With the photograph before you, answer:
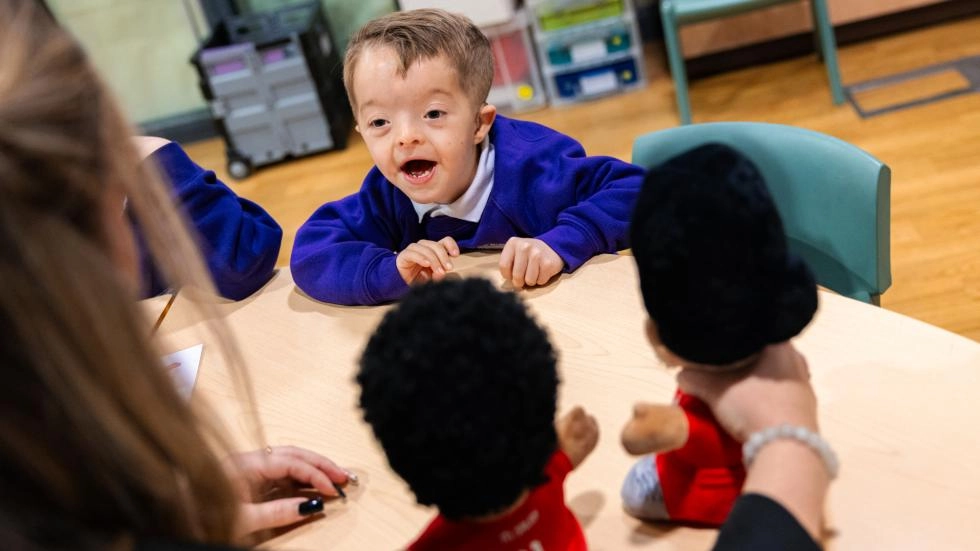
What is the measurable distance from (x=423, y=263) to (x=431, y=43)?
30cm

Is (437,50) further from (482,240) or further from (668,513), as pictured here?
(668,513)

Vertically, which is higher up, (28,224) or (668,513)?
(28,224)

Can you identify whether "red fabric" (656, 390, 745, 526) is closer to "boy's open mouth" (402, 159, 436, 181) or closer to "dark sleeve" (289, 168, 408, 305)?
"dark sleeve" (289, 168, 408, 305)

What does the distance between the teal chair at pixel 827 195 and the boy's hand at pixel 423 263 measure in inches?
11.4

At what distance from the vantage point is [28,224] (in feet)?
1.48

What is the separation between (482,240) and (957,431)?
0.66 meters

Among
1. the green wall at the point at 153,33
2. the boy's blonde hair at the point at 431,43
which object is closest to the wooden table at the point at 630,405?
the boy's blonde hair at the point at 431,43

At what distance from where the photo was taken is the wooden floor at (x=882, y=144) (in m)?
1.98

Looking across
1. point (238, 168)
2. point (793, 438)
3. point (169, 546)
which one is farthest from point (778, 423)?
point (238, 168)

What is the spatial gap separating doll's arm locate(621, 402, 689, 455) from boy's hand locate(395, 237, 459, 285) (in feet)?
1.75

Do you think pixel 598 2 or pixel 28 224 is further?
pixel 598 2

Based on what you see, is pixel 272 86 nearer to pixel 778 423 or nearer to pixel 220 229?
pixel 220 229

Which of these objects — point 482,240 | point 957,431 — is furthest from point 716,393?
point 482,240

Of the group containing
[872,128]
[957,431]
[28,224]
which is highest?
[28,224]
